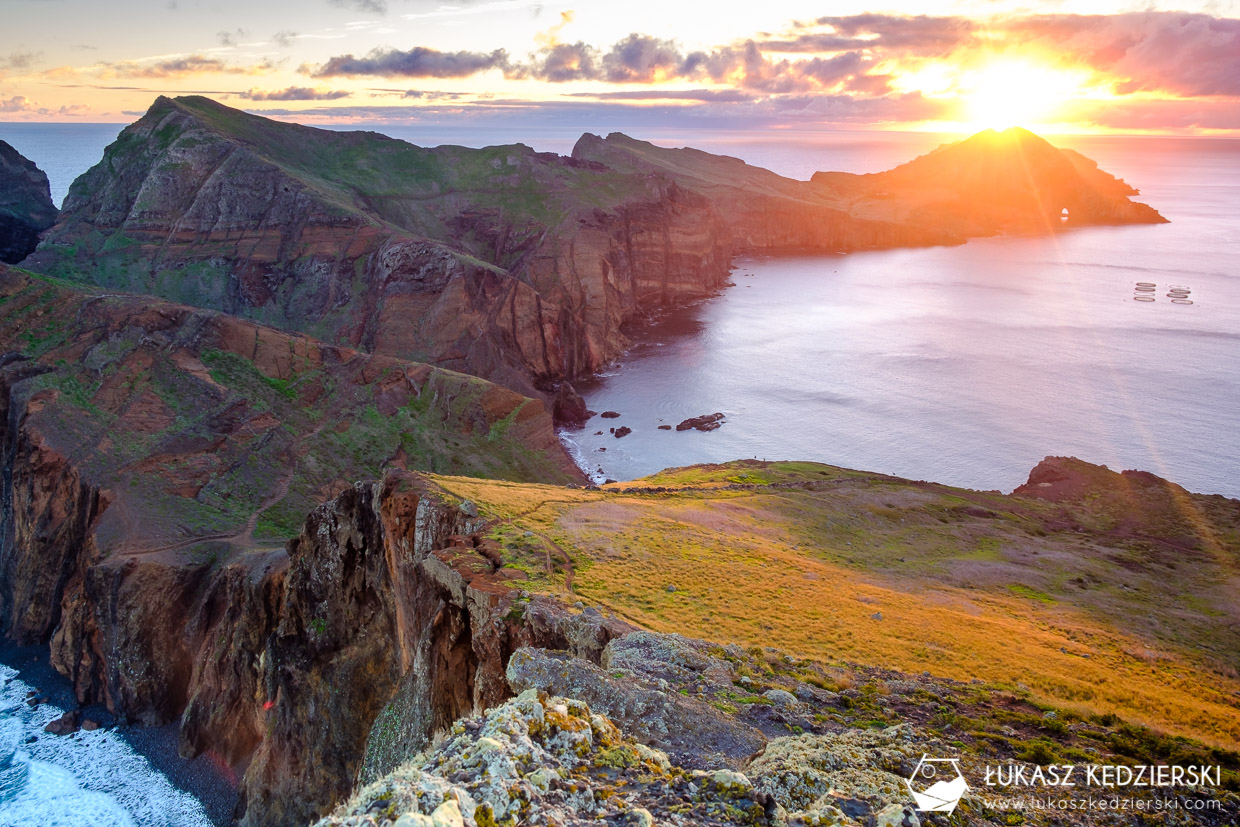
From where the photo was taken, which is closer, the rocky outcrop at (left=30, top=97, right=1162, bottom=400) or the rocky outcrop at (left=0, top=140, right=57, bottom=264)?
the rocky outcrop at (left=30, top=97, right=1162, bottom=400)

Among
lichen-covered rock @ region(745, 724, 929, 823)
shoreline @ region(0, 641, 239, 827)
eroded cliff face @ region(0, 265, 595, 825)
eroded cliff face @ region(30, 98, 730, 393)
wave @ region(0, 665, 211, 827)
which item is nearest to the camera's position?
lichen-covered rock @ region(745, 724, 929, 823)

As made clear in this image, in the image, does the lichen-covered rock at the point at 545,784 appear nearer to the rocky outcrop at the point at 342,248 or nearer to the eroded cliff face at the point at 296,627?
the eroded cliff face at the point at 296,627

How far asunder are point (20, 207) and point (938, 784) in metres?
198

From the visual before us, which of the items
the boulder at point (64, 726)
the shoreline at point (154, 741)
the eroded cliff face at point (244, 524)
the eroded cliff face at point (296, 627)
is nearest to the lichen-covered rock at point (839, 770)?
the eroded cliff face at point (296, 627)

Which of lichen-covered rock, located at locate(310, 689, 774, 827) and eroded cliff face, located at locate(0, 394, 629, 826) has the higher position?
lichen-covered rock, located at locate(310, 689, 774, 827)

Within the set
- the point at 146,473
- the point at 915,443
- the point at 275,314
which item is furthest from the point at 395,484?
the point at 275,314

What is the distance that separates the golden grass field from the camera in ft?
92.1

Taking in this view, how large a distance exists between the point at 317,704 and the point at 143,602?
2228 centimetres

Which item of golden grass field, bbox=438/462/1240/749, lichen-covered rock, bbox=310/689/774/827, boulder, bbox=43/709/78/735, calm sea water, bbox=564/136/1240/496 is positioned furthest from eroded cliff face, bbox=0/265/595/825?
calm sea water, bbox=564/136/1240/496

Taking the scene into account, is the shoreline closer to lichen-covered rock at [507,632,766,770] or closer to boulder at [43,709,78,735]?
boulder at [43,709,78,735]

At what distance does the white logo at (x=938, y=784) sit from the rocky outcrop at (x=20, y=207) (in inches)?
6924

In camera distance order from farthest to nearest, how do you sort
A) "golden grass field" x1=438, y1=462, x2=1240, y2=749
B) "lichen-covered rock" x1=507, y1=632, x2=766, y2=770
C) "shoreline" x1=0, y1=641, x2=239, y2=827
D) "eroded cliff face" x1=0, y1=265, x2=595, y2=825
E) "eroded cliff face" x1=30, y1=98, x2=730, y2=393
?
"eroded cliff face" x1=30, y1=98, x2=730, y2=393
"shoreline" x1=0, y1=641, x2=239, y2=827
"eroded cliff face" x1=0, y1=265, x2=595, y2=825
"golden grass field" x1=438, y1=462, x2=1240, y2=749
"lichen-covered rock" x1=507, y1=632, x2=766, y2=770

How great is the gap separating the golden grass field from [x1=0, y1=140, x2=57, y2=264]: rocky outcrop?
150 meters

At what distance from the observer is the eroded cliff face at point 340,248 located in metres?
112
